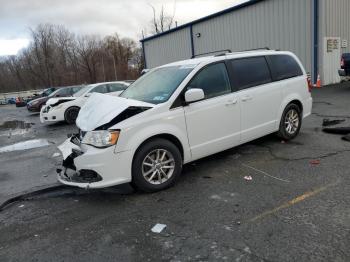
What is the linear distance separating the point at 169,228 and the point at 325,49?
50.2 ft

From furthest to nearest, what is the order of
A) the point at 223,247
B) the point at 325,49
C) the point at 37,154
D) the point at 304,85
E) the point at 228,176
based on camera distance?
the point at 325,49, the point at 37,154, the point at 304,85, the point at 228,176, the point at 223,247

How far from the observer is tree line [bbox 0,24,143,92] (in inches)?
2628

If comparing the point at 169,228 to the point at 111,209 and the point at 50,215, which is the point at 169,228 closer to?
the point at 111,209

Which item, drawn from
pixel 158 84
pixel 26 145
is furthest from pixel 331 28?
pixel 26 145

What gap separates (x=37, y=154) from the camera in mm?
8109

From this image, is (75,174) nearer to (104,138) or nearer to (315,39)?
(104,138)

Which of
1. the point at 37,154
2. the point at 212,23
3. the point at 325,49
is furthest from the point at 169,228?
the point at 212,23

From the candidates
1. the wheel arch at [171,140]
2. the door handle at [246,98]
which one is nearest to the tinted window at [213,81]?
the door handle at [246,98]

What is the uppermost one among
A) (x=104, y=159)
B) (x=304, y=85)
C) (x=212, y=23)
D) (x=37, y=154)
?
(x=212, y=23)

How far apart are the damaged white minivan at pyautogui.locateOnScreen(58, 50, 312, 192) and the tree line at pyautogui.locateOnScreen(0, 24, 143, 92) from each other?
62.6 metres

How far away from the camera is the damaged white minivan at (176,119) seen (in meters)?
4.36

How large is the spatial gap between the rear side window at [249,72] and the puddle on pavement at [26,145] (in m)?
6.04

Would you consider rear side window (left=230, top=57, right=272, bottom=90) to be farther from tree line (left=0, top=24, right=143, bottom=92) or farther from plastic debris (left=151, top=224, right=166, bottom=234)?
tree line (left=0, top=24, right=143, bottom=92)

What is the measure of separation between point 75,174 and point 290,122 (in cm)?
420
